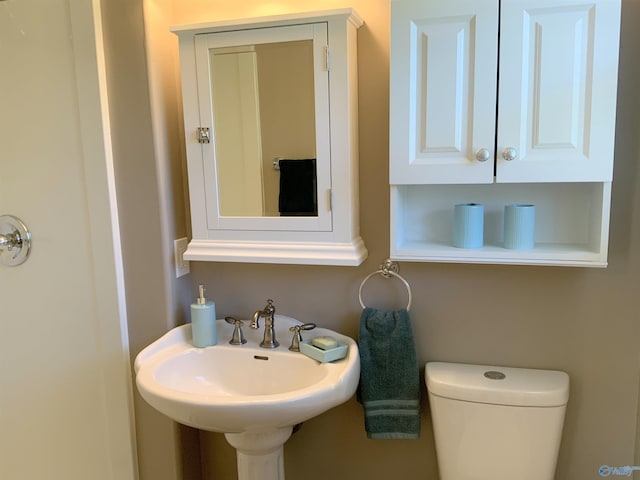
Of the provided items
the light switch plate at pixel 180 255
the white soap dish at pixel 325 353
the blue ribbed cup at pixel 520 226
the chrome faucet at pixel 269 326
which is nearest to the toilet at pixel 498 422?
the white soap dish at pixel 325 353

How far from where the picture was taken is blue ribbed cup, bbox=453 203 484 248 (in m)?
1.41

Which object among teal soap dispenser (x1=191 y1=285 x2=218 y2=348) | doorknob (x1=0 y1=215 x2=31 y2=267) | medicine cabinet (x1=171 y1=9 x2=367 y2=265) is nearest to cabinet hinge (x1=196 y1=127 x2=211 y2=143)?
medicine cabinet (x1=171 y1=9 x2=367 y2=265)

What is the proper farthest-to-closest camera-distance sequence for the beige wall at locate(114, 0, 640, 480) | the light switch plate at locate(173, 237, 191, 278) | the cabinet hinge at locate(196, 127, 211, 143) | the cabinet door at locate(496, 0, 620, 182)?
the light switch plate at locate(173, 237, 191, 278)
the cabinet hinge at locate(196, 127, 211, 143)
the beige wall at locate(114, 0, 640, 480)
the cabinet door at locate(496, 0, 620, 182)

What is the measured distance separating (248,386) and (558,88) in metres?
1.21

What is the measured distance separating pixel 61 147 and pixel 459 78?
123cm

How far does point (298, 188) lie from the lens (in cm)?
154

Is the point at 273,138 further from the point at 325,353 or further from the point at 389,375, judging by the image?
the point at 389,375

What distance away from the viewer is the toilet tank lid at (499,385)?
4.57ft

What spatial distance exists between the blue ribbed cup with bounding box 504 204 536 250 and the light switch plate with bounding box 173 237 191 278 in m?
1.02

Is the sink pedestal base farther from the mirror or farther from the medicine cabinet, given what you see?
the mirror

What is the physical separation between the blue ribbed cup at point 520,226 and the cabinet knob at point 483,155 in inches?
6.5

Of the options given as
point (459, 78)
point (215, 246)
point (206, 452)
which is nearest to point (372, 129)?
point (459, 78)

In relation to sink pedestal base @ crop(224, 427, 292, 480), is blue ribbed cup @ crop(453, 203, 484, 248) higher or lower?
higher

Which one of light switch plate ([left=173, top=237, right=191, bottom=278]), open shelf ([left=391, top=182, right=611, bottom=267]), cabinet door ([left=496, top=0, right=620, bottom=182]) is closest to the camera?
cabinet door ([left=496, top=0, right=620, bottom=182])
